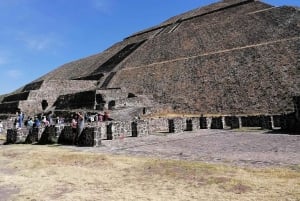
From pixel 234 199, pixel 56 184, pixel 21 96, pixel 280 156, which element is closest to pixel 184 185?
pixel 234 199

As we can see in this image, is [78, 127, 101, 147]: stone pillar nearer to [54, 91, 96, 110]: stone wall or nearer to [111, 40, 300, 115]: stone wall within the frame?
[111, 40, 300, 115]: stone wall

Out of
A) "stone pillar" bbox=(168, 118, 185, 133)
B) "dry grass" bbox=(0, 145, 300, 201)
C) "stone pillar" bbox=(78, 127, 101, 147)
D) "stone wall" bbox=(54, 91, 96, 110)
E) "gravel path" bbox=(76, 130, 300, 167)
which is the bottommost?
"dry grass" bbox=(0, 145, 300, 201)

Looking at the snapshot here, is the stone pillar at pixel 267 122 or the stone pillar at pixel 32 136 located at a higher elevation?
the stone pillar at pixel 267 122

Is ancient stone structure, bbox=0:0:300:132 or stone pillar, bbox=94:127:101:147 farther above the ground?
ancient stone structure, bbox=0:0:300:132

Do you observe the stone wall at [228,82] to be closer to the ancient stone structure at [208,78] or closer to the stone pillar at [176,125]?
the ancient stone structure at [208,78]

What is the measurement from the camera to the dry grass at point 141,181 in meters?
6.38

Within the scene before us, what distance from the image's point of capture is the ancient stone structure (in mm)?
25156

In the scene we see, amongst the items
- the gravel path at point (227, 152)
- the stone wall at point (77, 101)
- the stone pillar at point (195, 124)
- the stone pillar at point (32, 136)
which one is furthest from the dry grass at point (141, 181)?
the stone wall at point (77, 101)

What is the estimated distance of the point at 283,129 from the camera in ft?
62.7

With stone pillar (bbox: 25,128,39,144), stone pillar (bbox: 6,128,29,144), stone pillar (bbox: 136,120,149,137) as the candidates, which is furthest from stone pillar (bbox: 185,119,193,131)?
stone pillar (bbox: 6,128,29,144)

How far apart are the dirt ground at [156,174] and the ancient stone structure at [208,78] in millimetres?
6705

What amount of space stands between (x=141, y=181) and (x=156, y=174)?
28.0 inches

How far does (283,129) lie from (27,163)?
548 inches

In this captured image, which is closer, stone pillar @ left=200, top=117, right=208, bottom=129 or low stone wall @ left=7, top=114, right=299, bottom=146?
low stone wall @ left=7, top=114, right=299, bottom=146
